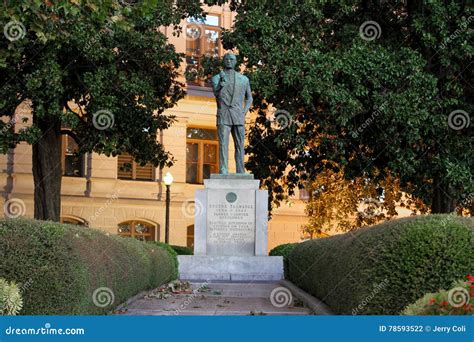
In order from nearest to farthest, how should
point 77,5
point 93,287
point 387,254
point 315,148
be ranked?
point 387,254, point 93,287, point 77,5, point 315,148

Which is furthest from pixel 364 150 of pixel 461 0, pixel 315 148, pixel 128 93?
pixel 128 93

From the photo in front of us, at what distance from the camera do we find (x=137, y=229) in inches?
1422

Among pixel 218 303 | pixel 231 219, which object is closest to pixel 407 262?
pixel 218 303

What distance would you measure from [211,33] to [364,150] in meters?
15.2

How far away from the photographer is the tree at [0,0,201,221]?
2197cm

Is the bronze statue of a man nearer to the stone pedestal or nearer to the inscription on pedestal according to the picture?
the stone pedestal

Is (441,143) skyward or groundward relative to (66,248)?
skyward

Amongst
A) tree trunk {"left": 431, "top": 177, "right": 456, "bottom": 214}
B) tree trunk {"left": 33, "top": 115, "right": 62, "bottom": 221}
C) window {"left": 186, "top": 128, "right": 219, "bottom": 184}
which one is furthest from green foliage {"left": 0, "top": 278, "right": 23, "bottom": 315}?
window {"left": 186, "top": 128, "right": 219, "bottom": 184}

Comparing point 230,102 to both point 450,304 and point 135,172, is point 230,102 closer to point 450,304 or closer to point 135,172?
point 450,304

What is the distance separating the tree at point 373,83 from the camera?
906 inches

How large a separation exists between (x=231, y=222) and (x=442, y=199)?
9.29 m

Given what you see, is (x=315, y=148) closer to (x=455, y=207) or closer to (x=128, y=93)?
(x=455, y=207)

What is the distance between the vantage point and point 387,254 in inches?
321

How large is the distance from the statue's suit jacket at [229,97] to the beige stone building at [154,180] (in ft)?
45.8
